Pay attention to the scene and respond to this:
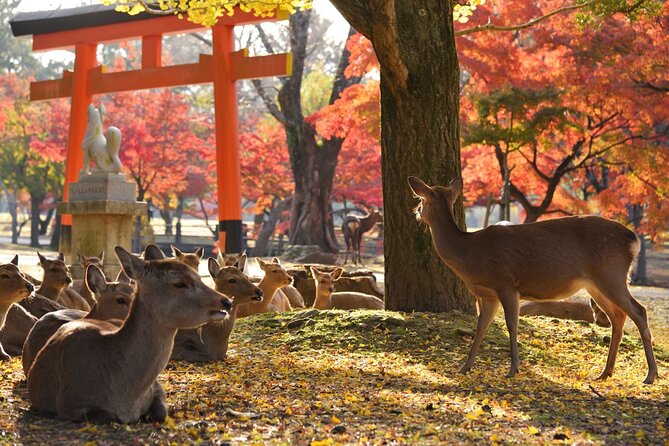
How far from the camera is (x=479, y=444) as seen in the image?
4.11 m

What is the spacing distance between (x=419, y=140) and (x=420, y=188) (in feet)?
6.18

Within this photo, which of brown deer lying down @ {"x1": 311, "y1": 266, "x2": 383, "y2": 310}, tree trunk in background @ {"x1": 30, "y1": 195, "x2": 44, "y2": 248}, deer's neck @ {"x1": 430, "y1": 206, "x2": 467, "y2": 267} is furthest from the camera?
tree trunk in background @ {"x1": 30, "y1": 195, "x2": 44, "y2": 248}

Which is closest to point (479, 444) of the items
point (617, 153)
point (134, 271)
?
point (134, 271)

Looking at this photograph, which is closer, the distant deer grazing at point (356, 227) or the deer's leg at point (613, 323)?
the deer's leg at point (613, 323)

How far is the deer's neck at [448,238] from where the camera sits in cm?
629

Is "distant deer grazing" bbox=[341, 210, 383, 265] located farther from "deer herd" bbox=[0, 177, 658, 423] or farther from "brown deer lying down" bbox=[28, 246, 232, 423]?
"brown deer lying down" bbox=[28, 246, 232, 423]

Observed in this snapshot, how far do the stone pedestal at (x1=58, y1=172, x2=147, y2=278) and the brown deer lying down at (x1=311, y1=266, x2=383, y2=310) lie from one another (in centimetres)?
630

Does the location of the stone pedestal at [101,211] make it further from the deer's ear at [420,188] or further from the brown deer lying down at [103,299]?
the deer's ear at [420,188]

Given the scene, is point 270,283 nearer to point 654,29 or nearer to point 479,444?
point 479,444

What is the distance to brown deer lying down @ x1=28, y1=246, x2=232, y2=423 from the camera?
4.28m

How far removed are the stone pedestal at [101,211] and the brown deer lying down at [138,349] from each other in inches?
439

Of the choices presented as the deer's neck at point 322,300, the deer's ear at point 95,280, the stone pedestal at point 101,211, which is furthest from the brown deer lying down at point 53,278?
the stone pedestal at point 101,211

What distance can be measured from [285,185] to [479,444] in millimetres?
23662

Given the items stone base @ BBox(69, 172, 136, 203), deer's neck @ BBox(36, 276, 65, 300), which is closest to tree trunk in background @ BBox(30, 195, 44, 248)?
stone base @ BBox(69, 172, 136, 203)
